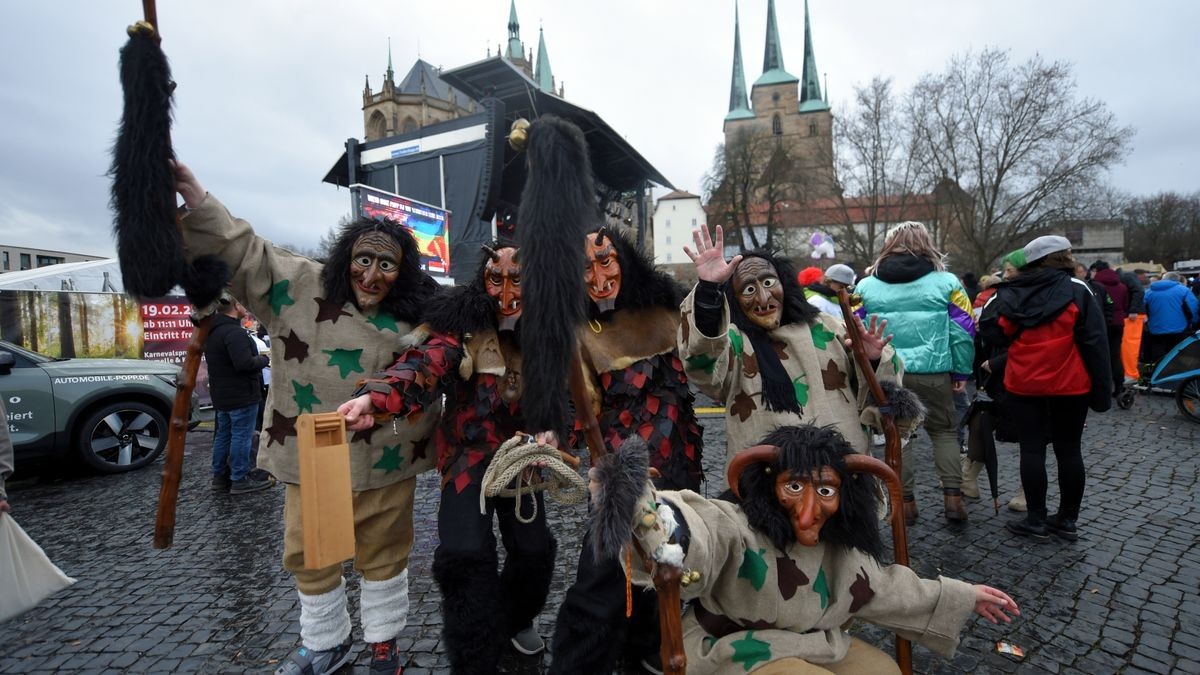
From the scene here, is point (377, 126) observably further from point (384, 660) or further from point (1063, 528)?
point (1063, 528)

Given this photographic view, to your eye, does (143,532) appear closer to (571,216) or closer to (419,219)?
(571,216)

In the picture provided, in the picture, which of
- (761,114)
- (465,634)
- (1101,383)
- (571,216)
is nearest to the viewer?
(571,216)

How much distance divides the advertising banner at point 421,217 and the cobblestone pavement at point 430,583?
7748 mm

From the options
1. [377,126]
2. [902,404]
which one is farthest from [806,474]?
[377,126]

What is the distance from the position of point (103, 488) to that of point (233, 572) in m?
3.11

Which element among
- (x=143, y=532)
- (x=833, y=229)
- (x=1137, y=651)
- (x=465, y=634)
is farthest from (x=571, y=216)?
(x=833, y=229)

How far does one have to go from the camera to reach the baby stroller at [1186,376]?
22.0ft

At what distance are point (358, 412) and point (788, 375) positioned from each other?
5.03 feet

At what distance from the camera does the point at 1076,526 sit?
3.78 m

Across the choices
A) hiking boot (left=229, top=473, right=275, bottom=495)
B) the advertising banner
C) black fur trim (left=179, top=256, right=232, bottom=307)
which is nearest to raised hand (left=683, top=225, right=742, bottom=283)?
black fur trim (left=179, top=256, right=232, bottom=307)

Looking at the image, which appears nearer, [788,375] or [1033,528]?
[788,375]

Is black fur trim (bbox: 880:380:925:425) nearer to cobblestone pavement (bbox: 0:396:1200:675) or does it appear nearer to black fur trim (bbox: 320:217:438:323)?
cobblestone pavement (bbox: 0:396:1200:675)

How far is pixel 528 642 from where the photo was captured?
102 inches

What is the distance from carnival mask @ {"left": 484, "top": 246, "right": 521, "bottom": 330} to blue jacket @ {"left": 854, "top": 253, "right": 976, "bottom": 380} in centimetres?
271
